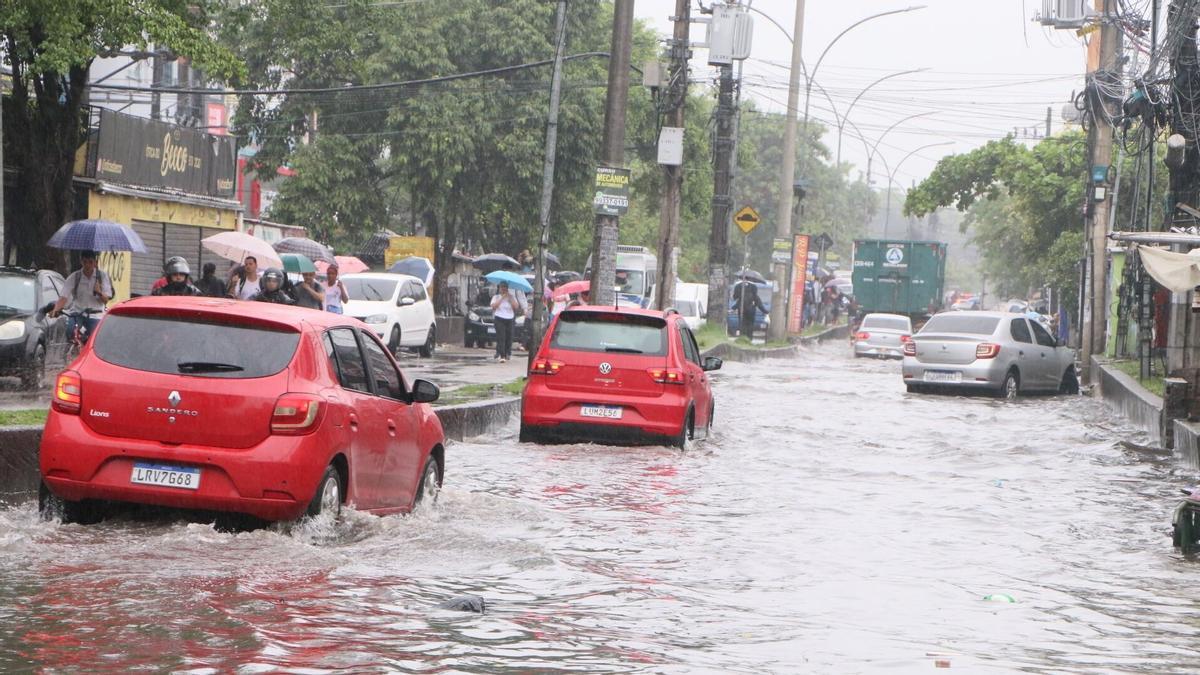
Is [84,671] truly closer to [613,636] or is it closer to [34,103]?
[613,636]

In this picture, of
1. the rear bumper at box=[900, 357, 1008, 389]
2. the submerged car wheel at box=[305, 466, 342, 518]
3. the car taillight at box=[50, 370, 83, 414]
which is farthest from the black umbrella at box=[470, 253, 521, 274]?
the car taillight at box=[50, 370, 83, 414]

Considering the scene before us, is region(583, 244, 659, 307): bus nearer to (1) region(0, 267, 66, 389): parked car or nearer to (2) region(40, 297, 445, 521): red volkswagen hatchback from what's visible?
(1) region(0, 267, 66, 389): parked car

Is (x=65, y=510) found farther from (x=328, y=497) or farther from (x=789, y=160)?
(x=789, y=160)

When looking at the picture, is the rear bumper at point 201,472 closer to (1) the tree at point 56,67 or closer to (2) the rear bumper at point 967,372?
(1) the tree at point 56,67

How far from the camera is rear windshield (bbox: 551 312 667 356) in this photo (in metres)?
16.2

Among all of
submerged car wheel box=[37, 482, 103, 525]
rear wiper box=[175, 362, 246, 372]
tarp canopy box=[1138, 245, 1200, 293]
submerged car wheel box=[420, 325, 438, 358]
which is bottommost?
submerged car wheel box=[420, 325, 438, 358]

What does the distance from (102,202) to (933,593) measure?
925 inches

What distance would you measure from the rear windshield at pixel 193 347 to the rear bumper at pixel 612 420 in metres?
7.29

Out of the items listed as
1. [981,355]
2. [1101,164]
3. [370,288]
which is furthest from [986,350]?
[370,288]

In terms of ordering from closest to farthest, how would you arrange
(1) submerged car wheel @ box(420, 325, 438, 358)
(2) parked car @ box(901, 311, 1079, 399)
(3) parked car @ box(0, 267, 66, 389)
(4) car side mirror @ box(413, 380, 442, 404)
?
(4) car side mirror @ box(413, 380, 442, 404), (3) parked car @ box(0, 267, 66, 389), (2) parked car @ box(901, 311, 1079, 399), (1) submerged car wheel @ box(420, 325, 438, 358)

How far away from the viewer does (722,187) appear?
3950cm

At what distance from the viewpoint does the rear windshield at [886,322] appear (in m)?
51.7

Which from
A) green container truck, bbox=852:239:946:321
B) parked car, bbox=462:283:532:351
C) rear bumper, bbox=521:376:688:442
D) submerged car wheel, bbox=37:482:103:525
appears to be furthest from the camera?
green container truck, bbox=852:239:946:321

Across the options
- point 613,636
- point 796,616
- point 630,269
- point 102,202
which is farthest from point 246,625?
point 630,269
